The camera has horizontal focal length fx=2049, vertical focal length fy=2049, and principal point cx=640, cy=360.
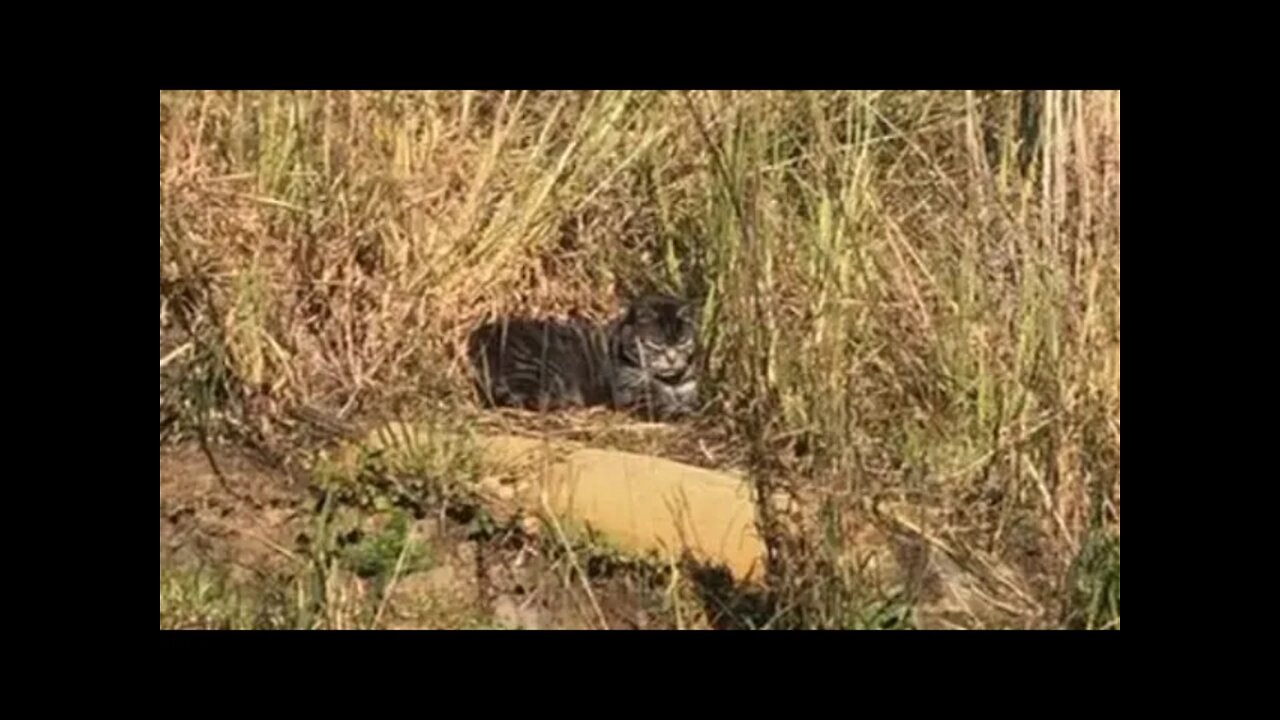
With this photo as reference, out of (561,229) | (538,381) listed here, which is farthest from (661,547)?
(561,229)

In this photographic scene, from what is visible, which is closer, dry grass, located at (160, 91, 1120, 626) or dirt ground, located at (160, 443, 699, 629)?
dirt ground, located at (160, 443, 699, 629)

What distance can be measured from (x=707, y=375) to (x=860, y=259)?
533 millimetres

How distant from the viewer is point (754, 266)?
488 centimetres

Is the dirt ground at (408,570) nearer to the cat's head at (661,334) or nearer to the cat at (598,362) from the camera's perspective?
the cat at (598,362)

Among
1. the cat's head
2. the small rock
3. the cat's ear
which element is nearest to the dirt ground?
the small rock

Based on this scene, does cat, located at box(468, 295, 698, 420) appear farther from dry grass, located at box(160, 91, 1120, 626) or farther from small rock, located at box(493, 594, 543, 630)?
small rock, located at box(493, 594, 543, 630)

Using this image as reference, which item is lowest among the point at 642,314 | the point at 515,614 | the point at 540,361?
the point at 515,614

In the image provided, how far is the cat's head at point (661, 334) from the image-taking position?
524 centimetres

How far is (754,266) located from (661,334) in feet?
1.66

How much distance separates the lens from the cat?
5.27 m

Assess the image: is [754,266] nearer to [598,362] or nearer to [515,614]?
[598,362]

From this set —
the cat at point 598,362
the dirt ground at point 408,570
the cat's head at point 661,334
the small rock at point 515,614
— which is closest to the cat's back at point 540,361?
the cat at point 598,362

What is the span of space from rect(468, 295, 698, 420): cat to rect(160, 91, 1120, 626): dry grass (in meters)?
0.08

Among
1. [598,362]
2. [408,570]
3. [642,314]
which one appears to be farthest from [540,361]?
[408,570]
